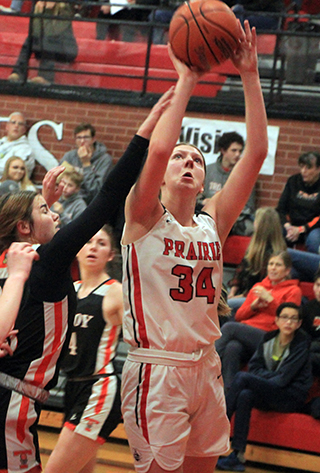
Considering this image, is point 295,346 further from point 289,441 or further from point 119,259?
point 119,259

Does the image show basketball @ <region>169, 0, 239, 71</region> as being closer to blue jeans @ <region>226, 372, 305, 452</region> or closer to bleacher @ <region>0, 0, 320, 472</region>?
blue jeans @ <region>226, 372, 305, 452</region>

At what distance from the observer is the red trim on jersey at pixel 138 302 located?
2451mm

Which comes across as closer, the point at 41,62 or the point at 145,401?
the point at 145,401

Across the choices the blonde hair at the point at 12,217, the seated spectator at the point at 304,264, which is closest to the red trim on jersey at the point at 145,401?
the blonde hair at the point at 12,217

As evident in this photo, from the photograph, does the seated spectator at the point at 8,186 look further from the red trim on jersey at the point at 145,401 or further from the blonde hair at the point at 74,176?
the red trim on jersey at the point at 145,401

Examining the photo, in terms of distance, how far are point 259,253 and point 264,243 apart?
0.11 m

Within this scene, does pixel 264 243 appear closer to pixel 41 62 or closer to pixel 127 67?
pixel 127 67

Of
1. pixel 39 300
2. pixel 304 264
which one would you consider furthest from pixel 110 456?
pixel 39 300

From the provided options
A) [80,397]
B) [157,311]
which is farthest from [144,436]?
[80,397]

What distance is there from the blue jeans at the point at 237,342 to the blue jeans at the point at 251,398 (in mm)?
269

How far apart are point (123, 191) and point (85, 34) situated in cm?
685

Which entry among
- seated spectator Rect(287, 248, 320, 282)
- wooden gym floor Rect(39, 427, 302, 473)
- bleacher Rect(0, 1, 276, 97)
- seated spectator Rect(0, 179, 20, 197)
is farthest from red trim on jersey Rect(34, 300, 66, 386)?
bleacher Rect(0, 1, 276, 97)

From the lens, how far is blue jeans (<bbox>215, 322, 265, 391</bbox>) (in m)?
5.41

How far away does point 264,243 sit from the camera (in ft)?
19.7
